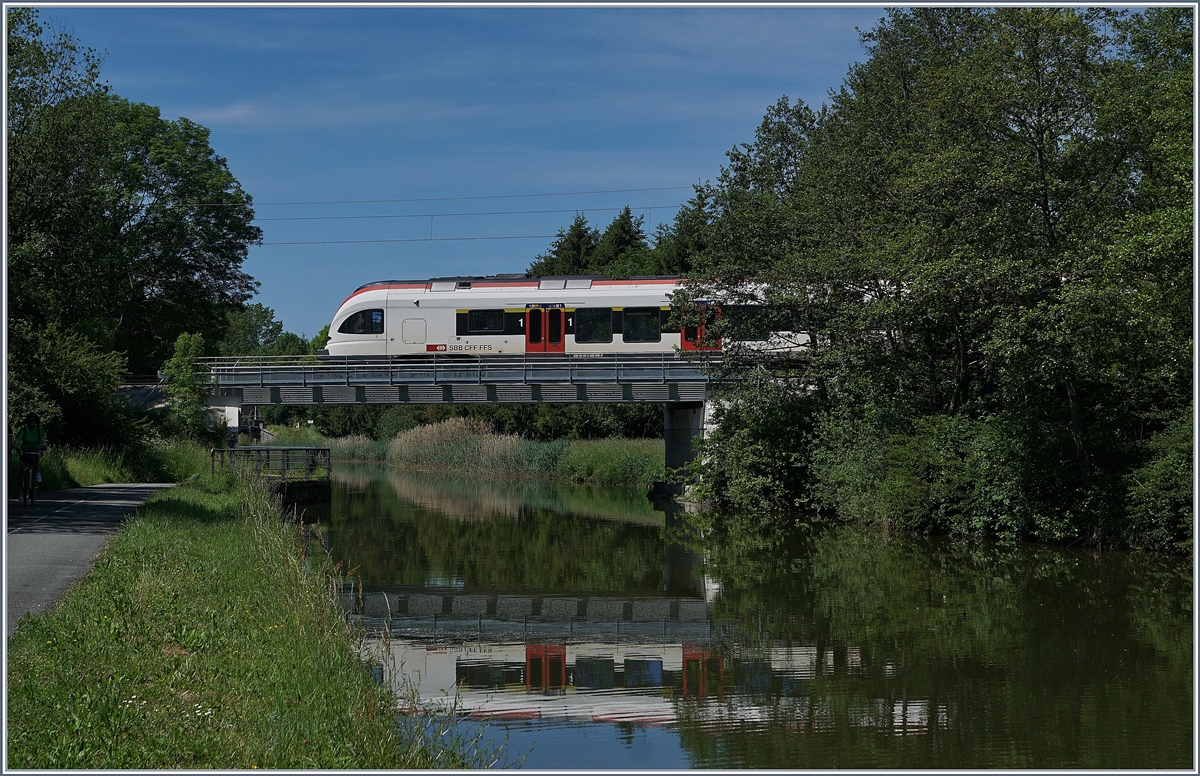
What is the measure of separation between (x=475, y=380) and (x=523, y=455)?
13850 mm

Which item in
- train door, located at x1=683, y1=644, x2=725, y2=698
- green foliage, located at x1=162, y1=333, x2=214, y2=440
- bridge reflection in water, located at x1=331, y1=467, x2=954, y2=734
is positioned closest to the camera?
bridge reflection in water, located at x1=331, y1=467, x2=954, y2=734

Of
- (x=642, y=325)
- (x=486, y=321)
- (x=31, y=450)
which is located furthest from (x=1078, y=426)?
(x=486, y=321)

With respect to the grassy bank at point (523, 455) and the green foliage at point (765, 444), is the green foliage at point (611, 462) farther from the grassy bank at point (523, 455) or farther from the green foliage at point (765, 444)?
the green foliage at point (765, 444)

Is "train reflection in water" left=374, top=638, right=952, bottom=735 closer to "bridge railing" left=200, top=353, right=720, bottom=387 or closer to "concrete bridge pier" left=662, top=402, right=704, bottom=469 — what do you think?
"bridge railing" left=200, top=353, right=720, bottom=387

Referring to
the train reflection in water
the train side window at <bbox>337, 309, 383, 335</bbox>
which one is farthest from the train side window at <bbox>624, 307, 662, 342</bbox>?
the train reflection in water

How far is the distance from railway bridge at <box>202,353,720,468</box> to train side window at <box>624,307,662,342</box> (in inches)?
22.9

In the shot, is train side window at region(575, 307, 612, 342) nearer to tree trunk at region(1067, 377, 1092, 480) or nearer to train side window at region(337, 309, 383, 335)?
train side window at region(337, 309, 383, 335)

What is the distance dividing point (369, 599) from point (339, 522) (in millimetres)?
11498

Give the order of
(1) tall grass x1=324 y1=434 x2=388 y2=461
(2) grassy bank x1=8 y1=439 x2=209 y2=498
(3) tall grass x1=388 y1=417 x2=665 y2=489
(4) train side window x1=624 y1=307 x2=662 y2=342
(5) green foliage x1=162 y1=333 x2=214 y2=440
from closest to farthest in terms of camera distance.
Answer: (2) grassy bank x1=8 y1=439 x2=209 y2=498 → (5) green foliage x1=162 y1=333 x2=214 y2=440 → (4) train side window x1=624 y1=307 x2=662 y2=342 → (3) tall grass x1=388 y1=417 x2=665 y2=489 → (1) tall grass x1=324 y1=434 x2=388 y2=461

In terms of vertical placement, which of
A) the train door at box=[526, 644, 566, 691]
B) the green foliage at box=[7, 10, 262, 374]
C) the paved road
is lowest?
the train door at box=[526, 644, 566, 691]

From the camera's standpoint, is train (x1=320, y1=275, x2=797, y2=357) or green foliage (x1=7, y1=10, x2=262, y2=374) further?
green foliage (x1=7, y1=10, x2=262, y2=374)

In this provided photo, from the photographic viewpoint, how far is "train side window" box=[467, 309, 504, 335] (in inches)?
1378

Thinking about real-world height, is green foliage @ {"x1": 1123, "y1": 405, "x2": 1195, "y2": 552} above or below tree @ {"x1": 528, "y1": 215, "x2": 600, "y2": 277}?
below

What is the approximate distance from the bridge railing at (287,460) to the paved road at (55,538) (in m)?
9.30
